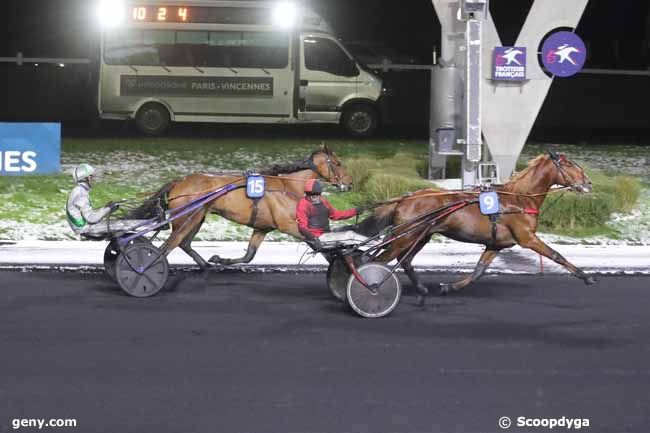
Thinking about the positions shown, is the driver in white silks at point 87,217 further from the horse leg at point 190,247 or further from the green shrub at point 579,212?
the green shrub at point 579,212

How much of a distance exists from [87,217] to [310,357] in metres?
3.15

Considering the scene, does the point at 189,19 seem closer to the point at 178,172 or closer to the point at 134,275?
the point at 178,172

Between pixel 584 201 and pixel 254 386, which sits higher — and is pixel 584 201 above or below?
above

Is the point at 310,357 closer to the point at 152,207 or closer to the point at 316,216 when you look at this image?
the point at 316,216

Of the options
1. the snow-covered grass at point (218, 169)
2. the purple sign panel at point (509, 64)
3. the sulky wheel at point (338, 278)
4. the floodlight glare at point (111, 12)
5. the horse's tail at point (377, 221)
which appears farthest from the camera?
the floodlight glare at point (111, 12)

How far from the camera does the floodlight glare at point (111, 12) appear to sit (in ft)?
75.9

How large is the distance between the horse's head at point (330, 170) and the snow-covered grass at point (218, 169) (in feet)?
12.6

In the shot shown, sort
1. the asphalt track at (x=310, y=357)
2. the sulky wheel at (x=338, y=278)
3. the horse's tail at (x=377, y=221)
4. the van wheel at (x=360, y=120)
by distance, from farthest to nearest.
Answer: the van wheel at (x=360, y=120)
the sulky wheel at (x=338, y=278)
the horse's tail at (x=377, y=221)
the asphalt track at (x=310, y=357)

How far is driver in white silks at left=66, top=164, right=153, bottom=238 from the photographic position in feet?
39.2

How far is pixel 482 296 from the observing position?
12.5 m

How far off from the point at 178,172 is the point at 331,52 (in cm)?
520

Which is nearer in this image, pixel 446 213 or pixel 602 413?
pixel 602 413

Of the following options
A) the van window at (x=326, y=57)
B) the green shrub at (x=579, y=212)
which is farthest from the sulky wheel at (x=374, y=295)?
the van window at (x=326, y=57)

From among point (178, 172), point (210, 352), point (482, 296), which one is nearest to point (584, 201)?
point (482, 296)
